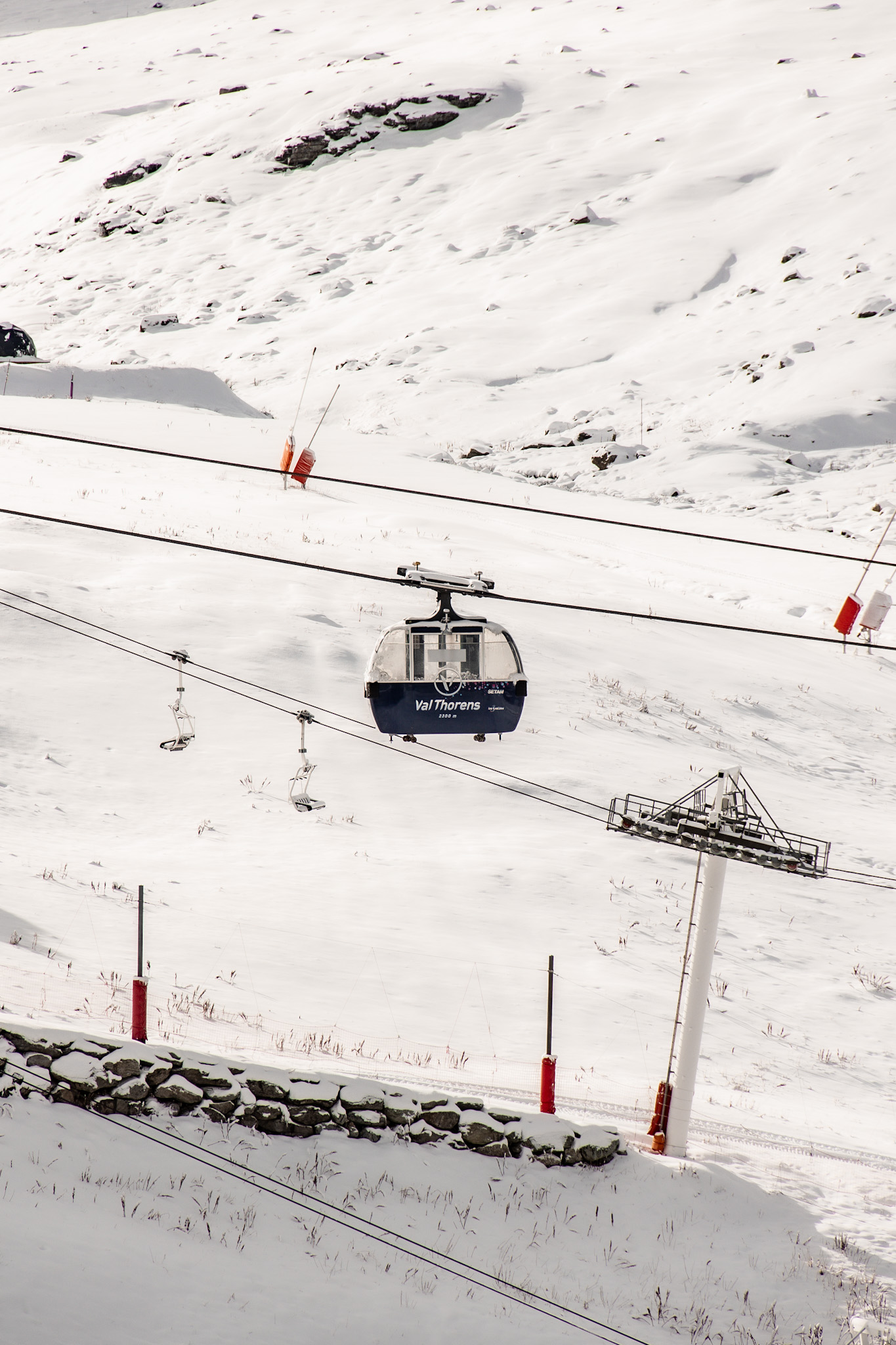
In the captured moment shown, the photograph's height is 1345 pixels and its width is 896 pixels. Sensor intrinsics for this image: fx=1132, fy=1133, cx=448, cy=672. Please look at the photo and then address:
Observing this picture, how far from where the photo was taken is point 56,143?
94062 mm

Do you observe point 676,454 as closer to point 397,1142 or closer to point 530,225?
point 530,225

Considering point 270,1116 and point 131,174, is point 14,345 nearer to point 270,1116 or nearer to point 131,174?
point 270,1116

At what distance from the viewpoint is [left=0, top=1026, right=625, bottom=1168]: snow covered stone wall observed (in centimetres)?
1087

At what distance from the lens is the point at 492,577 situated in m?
25.5

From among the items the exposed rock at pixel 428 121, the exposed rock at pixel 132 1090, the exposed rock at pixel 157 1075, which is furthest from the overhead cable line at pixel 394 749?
the exposed rock at pixel 428 121

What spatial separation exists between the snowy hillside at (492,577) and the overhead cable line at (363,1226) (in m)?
0.33

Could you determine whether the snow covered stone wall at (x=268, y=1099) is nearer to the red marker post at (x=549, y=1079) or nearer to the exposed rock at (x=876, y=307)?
the red marker post at (x=549, y=1079)

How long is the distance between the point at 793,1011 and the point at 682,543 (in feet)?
73.3

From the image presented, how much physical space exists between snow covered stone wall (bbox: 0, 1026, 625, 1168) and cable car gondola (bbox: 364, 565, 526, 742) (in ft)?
12.0

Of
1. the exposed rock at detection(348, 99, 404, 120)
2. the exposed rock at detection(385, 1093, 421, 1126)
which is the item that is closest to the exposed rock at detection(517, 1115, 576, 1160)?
the exposed rock at detection(385, 1093, 421, 1126)

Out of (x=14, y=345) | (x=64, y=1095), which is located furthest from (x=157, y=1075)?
(x=14, y=345)

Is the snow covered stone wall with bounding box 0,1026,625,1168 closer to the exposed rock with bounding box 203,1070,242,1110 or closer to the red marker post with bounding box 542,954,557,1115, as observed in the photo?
the exposed rock with bounding box 203,1070,242,1110

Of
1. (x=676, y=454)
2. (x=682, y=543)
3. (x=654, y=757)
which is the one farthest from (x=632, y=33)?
(x=654, y=757)

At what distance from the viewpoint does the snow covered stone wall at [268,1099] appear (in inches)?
428
